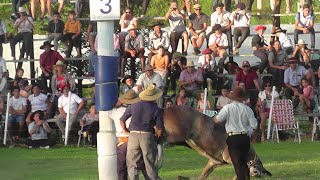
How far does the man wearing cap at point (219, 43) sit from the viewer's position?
2912 centimetres

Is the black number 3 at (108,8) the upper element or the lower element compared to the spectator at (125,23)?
upper

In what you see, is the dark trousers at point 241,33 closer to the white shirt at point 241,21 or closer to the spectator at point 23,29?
the white shirt at point 241,21

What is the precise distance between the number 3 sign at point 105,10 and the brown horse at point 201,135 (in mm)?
4952

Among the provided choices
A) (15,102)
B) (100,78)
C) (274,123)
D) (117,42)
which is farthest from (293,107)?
(100,78)

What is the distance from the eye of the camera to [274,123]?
27.0 metres

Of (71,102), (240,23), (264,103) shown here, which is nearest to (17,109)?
(71,102)

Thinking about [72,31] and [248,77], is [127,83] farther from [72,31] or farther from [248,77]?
[72,31]

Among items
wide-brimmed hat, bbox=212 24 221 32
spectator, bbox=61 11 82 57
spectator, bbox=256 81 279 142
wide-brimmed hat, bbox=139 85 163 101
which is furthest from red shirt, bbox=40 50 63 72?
wide-brimmed hat, bbox=139 85 163 101

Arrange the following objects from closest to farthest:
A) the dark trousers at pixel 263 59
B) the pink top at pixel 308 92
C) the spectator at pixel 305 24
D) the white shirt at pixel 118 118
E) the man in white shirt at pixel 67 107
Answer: the white shirt at pixel 118 118 → the man in white shirt at pixel 67 107 → the pink top at pixel 308 92 → the dark trousers at pixel 263 59 → the spectator at pixel 305 24

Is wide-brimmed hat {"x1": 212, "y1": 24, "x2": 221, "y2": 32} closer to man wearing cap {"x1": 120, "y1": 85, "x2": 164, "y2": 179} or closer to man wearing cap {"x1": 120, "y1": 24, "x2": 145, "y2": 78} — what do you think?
man wearing cap {"x1": 120, "y1": 24, "x2": 145, "y2": 78}

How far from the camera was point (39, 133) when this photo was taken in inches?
1021

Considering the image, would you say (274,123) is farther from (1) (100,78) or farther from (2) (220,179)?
(1) (100,78)

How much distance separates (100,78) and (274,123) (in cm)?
1373

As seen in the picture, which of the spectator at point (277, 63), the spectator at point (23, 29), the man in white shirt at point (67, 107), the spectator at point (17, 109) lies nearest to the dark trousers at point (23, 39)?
the spectator at point (23, 29)
